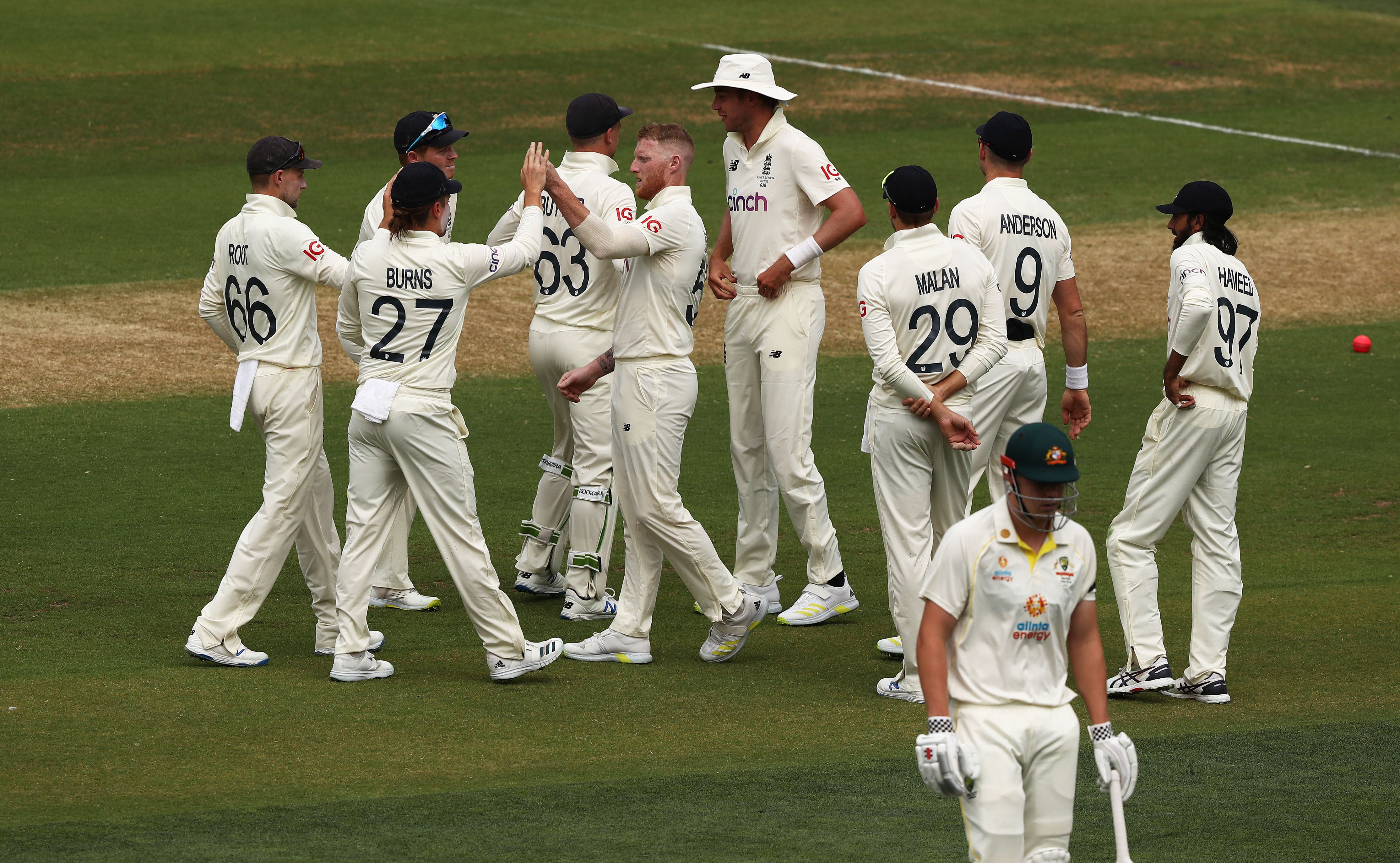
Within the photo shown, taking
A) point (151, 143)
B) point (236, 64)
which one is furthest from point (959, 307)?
point (236, 64)

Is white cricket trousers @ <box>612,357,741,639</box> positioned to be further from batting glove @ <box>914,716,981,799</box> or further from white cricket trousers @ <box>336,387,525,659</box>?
batting glove @ <box>914,716,981,799</box>

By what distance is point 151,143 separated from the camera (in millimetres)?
23625

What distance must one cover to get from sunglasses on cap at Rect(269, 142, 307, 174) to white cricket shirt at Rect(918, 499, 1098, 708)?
433cm

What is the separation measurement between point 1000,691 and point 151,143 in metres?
21.0

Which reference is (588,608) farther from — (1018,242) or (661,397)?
(1018,242)

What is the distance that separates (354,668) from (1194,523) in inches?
157

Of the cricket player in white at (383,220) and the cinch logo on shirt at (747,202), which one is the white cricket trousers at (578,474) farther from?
the cinch logo on shirt at (747,202)

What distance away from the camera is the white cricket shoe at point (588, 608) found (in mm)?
9180

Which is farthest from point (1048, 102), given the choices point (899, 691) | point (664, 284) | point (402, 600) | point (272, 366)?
point (272, 366)

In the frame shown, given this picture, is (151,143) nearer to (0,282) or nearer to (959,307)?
(0,282)

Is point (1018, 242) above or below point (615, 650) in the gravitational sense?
above

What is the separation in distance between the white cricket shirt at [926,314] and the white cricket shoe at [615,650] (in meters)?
1.74

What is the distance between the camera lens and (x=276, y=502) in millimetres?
8094

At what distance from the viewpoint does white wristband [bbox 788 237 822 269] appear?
8562mm
